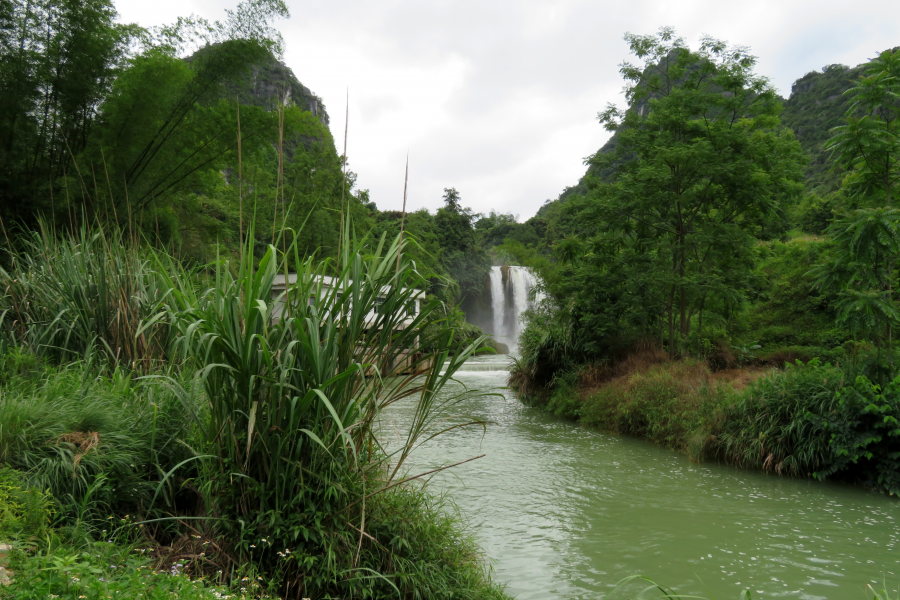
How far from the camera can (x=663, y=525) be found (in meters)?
5.44

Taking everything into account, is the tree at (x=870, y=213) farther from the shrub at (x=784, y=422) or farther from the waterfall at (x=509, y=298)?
the waterfall at (x=509, y=298)

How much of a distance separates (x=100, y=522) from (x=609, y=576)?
3.33 metres

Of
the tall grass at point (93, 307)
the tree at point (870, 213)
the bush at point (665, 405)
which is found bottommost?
the bush at point (665, 405)

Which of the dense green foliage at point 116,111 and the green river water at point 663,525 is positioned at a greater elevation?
the dense green foliage at point 116,111

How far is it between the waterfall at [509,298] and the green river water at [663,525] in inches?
1072

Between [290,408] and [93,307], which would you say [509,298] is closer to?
[93,307]

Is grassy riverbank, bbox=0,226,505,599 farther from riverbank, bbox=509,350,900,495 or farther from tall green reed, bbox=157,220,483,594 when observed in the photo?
riverbank, bbox=509,350,900,495

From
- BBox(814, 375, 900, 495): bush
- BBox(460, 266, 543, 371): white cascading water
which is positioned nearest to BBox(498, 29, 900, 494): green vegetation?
BBox(814, 375, 900, 495): bush

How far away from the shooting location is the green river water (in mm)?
4230

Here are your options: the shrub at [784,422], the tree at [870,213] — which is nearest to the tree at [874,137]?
the tree at [870,213]

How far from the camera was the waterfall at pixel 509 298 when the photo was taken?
35.8 m

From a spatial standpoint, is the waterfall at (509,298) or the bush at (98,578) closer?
the bush at (98,578)

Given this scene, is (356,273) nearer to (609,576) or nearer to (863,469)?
(609,576)

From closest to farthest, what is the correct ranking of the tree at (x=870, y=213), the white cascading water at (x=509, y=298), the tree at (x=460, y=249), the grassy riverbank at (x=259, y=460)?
the grassy riverbank at (x=259, y=460), the tree at (x=870, y=213), the white cascading water at (x=509, y=298), the tree at (x=460, y=249)
